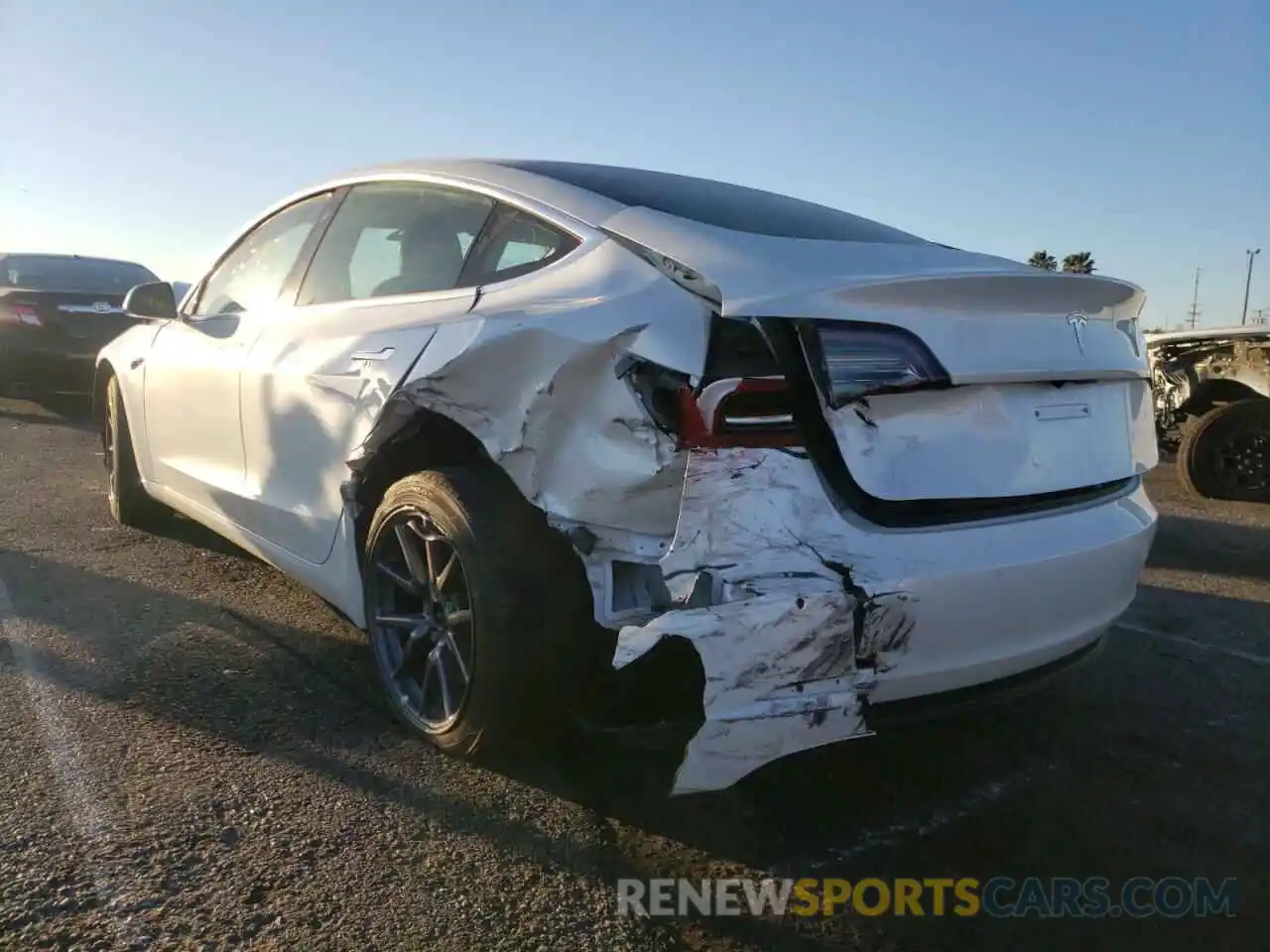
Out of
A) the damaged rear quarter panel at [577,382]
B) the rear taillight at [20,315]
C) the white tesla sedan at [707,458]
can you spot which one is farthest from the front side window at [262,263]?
the rear taillight at [20,315]

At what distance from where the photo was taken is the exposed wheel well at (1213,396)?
7.30 meters

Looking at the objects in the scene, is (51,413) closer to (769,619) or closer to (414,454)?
(414,454)

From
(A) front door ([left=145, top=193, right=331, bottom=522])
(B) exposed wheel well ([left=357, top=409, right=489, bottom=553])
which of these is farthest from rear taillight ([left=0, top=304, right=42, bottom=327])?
(B) exposed wheel well ([left=357, top=409, right=489, bottom=553])

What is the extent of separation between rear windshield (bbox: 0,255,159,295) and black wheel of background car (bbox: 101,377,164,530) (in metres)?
5.34

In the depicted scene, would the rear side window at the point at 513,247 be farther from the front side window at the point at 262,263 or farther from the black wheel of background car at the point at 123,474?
the black wheel of background car at the point at 123,474

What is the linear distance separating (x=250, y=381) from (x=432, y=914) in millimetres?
2069

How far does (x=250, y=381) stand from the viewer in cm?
356

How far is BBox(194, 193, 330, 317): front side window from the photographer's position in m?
3.81

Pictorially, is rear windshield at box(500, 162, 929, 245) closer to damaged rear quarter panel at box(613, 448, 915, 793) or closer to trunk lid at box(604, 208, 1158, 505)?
trunk lid at box(604, 208, 1158, 505)

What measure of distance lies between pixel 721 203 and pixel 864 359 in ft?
3.01

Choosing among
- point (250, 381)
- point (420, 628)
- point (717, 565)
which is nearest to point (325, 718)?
point (420, 628)

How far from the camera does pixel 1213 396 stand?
7.52 metres

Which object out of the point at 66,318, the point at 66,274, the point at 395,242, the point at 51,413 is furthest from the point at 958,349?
the point at 51,413

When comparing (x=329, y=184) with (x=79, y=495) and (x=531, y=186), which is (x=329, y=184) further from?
(x=79, y=495)
